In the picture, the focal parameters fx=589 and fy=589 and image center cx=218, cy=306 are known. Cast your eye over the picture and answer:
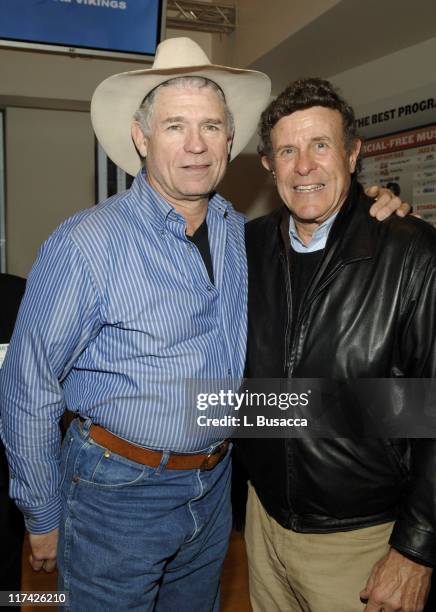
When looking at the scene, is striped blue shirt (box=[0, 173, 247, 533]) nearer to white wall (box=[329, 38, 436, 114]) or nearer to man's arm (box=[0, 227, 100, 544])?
man's arm (box=[0, 227, 100, 544])

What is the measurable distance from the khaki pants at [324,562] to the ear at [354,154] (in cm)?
107

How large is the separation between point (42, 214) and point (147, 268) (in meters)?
4.28

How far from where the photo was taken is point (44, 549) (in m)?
1.63

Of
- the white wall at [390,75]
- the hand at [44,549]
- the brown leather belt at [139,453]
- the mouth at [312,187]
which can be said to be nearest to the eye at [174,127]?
the mouth at [312,187]

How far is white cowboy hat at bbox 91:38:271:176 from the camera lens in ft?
5.72

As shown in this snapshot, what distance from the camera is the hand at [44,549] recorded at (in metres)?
1.61

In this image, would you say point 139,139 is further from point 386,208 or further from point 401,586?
point 401,586

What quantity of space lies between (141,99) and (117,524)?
1.25 metres

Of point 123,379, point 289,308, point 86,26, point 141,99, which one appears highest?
point 86,26

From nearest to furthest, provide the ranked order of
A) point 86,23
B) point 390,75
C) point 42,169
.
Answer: point 390,75 < point 86,23 < point 42,169

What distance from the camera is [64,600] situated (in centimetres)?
160

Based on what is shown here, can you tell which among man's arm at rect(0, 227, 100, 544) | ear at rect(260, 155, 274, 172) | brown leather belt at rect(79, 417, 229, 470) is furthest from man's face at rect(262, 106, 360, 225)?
brown leather belt at rect(79, 417, 229, 470)

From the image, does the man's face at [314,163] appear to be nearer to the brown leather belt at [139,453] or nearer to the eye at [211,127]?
the eye at [211,127]

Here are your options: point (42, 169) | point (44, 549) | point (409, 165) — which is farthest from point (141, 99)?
point (42, 169)
